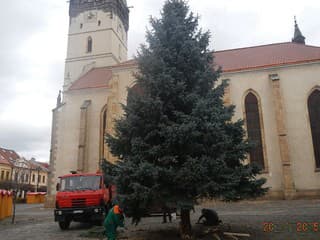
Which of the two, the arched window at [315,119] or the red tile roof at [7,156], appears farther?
the red tile roof at [7,156]

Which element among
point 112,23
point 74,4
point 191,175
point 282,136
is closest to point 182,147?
point 191,175

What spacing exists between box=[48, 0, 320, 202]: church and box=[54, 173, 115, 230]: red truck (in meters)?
5.52

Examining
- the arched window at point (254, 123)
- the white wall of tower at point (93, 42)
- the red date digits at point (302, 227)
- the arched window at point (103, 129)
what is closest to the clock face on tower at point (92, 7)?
the white wall of tower at point (93, 42)

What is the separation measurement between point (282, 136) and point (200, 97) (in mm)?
13829

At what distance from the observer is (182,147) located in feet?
27.5

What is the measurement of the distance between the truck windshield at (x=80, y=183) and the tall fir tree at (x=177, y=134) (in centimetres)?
368

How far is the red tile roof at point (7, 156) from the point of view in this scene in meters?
54.2

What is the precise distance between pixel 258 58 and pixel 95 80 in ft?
49.7

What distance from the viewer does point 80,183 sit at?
12562 mm

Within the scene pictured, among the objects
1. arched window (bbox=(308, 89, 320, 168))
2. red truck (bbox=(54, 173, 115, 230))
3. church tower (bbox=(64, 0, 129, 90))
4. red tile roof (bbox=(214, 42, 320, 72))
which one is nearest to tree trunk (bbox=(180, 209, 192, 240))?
red truck (bbox=(54, 173, 115, 230))

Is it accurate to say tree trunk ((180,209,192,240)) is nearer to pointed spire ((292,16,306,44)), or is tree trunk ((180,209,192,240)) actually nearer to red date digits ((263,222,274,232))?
red date digits ((263,222,274,232))

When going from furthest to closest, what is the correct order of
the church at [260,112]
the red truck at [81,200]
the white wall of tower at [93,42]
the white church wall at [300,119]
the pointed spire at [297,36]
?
the white wall of tower at [93,42] → the pointed spire at [297,36] → the church at [260,112] → the white church wall at [300,119] → the red truck at [81,200]

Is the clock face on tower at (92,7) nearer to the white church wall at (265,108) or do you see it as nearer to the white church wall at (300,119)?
the white church wall at (265,108)
